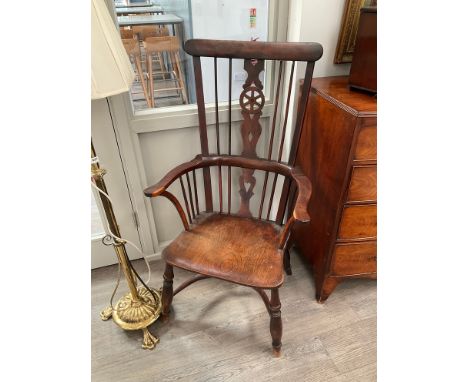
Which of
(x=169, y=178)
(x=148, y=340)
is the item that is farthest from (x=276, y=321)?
(x=169, y=178)

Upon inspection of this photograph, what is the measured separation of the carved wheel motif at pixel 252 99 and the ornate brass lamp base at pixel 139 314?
94 cm

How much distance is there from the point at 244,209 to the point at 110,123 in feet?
2.27

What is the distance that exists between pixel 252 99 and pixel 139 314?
1.03m

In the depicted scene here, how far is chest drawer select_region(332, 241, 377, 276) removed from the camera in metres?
1.31

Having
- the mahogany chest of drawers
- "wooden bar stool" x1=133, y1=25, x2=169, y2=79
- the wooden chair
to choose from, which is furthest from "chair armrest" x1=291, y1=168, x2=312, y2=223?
"wooden bar stool" x1=133, y1=25, x2=169, y2=79

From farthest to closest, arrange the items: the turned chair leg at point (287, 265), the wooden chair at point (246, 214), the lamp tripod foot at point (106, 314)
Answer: the turned chair leg at point (287, 265)
the lamp tripod foot at point (106, 314)
the wooden chair at point (246, 214)

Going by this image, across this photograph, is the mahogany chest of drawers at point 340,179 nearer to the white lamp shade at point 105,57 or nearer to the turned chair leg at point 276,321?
the turned chair leg at point 276,321

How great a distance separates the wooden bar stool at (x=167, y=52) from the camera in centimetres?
126

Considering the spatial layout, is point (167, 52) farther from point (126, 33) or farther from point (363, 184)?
point (363, 184)

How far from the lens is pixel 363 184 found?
3.73 ft

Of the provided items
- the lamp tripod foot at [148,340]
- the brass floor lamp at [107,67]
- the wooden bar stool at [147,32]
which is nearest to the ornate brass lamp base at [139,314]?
the lamp tripod foot at [148,340]

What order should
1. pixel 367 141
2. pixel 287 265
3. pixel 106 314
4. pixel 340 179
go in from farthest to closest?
pixel 287 265 < pixel 106 314 < pixel 340 179 < pixel 367 141

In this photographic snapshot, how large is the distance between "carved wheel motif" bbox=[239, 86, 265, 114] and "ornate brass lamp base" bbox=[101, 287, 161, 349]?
37.2 inches
